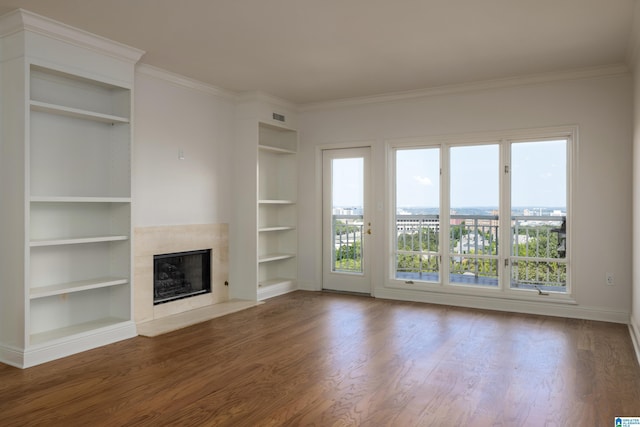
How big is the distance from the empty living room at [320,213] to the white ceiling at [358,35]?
0.03 m

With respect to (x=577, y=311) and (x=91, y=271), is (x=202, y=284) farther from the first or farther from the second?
(x=577, y=311)

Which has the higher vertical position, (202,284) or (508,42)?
(508,42)

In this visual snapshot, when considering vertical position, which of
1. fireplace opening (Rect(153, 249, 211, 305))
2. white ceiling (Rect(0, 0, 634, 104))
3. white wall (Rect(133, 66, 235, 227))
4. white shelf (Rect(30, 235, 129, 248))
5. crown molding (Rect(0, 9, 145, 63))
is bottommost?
fireplace opening (Rect(153, 249, 211, 305))

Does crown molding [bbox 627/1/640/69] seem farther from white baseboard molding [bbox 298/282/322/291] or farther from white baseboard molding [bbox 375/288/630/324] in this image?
white baseboard molding [bbox 298/282/322/291]

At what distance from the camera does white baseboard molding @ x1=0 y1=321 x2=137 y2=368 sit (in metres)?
3.41

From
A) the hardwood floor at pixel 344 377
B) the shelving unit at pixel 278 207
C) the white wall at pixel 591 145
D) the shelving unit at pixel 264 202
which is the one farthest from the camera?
the shelving unit at pixel 278 207

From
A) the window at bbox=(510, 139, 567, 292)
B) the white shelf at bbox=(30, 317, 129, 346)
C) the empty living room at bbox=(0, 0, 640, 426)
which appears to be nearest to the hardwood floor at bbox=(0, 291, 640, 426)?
the empty living room at bbox=(0, 0, 640, 426)

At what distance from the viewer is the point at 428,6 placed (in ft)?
10.9

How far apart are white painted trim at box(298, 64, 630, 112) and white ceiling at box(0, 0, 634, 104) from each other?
11 centimetres

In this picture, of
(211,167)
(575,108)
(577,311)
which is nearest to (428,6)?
(575,108)

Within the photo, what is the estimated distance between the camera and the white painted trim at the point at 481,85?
4.67 meters

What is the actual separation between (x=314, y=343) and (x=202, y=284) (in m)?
2.04

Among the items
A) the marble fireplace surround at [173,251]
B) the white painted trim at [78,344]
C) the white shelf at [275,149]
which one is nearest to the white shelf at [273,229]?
the marble fireplace surround at [173,251]

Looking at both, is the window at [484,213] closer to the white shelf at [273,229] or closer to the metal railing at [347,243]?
the metal railing at [347,243]
